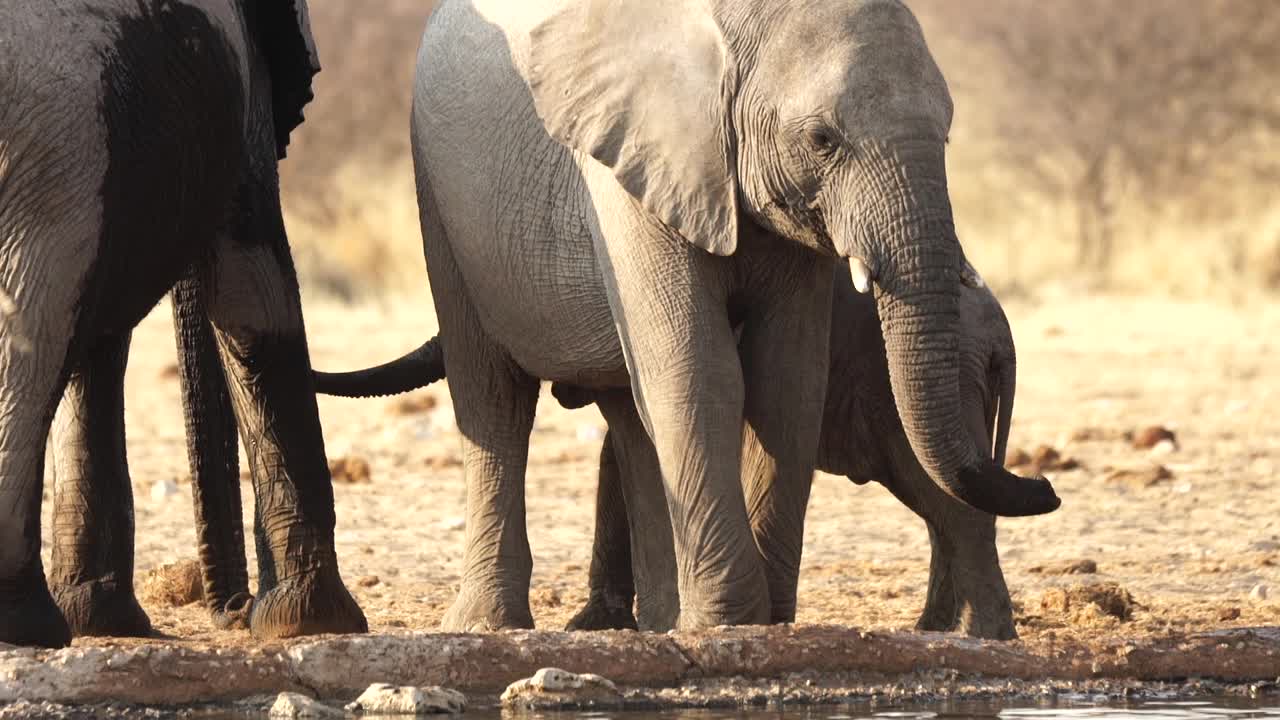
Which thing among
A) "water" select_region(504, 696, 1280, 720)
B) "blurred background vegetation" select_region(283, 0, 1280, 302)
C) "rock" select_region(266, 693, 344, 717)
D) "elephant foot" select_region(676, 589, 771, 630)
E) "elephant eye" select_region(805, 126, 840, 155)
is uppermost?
"blurred background vegetation" select_region(283, 0, 1280, 302)

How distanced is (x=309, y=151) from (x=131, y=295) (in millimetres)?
23639

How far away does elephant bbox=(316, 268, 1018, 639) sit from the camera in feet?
25.6

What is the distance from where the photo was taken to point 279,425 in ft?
25.7

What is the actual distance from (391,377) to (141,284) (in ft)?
5.68

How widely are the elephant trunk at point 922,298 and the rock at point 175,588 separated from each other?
316 centimetres

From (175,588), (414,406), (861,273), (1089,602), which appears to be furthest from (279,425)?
(414,406)

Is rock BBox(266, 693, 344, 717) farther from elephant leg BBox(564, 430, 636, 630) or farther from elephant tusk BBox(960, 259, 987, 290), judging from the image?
elephant leg BBox(564, 430, 636, 630)

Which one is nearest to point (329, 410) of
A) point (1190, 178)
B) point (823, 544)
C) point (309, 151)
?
point (823, 544)

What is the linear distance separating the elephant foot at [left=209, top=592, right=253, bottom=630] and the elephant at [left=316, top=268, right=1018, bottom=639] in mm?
1078

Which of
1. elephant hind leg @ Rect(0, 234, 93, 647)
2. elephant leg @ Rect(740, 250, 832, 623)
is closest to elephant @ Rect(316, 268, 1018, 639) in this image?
elephant leg @ Rect(740, 250, 832, 623)

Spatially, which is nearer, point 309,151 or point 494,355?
point 494,355

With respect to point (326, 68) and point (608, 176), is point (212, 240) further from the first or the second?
point (326, 68)

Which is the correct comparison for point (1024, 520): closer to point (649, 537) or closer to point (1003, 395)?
point (1003, 395)

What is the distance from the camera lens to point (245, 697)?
6414 millimetres
